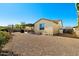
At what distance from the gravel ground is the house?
51 millimetres

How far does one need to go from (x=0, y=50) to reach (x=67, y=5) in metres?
0.76

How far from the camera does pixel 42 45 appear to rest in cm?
247

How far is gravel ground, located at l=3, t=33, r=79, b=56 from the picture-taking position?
2.43 metres

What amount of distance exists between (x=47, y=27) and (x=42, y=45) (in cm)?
19

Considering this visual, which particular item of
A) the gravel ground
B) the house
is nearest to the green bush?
the gravel ground

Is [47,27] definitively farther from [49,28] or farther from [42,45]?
[42,45]

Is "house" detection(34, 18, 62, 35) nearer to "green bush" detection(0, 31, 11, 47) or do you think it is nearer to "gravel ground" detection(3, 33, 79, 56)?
"gravel ground" detection(3, 33, 79, 56)

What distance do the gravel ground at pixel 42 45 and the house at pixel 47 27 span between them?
5cm

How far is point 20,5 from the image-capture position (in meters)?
2.46

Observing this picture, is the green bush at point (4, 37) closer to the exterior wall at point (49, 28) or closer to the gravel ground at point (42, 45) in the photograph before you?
the gravel ground at point (42, 45)

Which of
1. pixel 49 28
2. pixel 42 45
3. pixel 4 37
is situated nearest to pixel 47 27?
pixel 49 28

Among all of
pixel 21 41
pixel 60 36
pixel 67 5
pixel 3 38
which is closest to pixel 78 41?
pixel 60 36

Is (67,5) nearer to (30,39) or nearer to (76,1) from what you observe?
(76,1)

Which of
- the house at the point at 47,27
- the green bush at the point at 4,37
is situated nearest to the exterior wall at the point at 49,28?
the house at the point at 47,27
